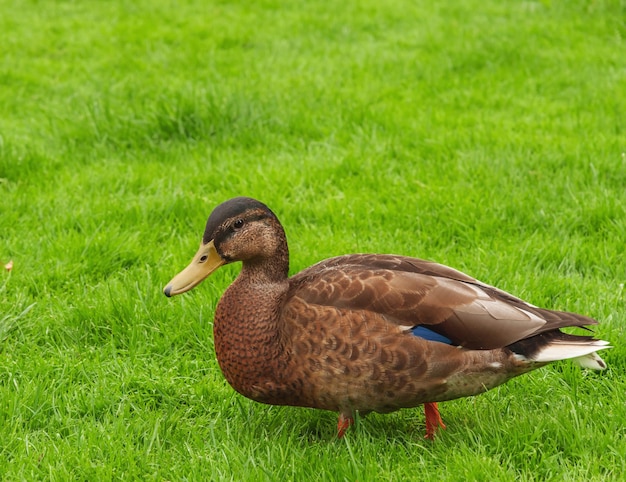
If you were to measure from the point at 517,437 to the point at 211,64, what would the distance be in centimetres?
497

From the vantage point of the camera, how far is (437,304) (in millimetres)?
3104

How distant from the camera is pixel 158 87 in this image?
21.6 ft

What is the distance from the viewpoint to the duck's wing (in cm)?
307

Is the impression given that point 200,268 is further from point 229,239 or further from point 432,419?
point 432,419

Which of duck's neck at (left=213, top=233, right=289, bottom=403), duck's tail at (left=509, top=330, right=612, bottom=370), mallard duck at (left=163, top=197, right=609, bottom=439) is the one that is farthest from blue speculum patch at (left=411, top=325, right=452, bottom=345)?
duck's neck at (left=213, top=233, right=289, bottom=403)

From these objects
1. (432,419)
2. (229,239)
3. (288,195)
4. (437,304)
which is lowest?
(432,419)

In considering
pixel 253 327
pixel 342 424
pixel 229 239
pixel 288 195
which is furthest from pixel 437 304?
pixel 288 195

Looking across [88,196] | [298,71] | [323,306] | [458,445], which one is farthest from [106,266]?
[298,71]

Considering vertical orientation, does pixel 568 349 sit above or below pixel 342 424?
above

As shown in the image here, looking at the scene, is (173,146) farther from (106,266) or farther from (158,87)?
(106,266)

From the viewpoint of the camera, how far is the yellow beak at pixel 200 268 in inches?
127

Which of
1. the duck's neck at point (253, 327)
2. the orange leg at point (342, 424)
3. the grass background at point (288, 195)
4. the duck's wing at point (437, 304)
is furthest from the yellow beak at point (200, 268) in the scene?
the orange leg at point (342, 424)

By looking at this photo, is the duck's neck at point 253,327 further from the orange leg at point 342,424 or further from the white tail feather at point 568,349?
the white tail feather at point 568,349

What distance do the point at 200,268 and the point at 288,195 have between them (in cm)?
201
